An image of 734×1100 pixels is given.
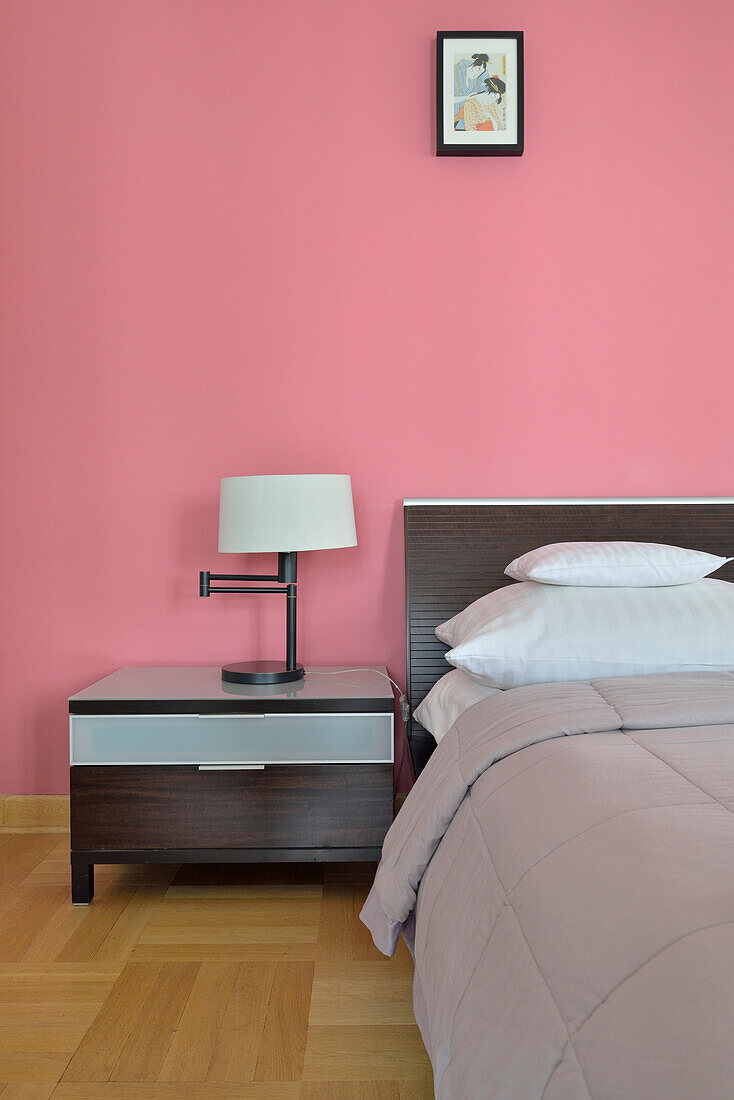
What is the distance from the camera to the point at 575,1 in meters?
Result: 2.32

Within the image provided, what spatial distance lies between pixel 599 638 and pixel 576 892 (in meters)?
0.91

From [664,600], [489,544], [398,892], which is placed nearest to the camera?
[398,892]

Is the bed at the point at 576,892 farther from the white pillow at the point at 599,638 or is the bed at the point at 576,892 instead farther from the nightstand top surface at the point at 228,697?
the nightstand top surface at the point at 228,697

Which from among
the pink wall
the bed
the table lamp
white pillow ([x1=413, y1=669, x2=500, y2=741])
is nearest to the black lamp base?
the table lamp

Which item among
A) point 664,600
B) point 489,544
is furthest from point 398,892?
point 489,544

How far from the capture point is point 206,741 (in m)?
1.95

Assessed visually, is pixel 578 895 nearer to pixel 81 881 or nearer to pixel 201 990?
pixel 201 990

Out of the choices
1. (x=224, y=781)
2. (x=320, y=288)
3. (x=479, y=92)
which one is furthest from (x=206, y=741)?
(x=479, y=92)

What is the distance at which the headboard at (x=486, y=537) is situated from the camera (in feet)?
7.45

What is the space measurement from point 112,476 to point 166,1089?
5.09 ft

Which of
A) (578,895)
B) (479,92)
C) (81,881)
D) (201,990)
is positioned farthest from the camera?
(479,92)

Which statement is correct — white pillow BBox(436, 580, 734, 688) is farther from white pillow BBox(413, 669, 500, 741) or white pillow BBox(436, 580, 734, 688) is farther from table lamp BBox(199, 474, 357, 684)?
table lamp BBox(199, 474, 357, 684)

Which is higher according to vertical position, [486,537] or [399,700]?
[486,537]

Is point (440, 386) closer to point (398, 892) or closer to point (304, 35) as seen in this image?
point (304, 35)
